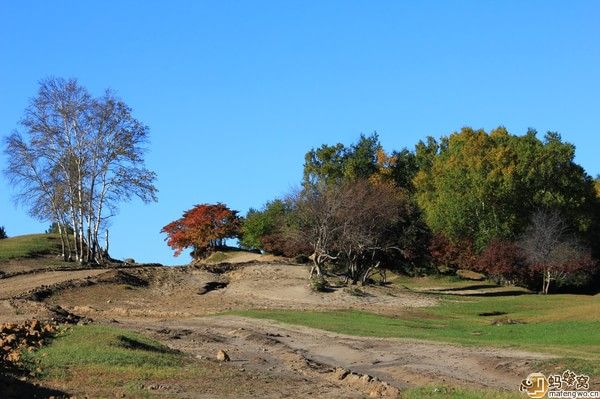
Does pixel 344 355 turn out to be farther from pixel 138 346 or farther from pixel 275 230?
pixel 275 230

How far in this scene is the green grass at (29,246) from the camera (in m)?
54.0

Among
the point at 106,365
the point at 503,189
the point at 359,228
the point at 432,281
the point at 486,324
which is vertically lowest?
the point at 106,365

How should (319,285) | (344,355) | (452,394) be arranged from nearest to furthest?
(452,394), (344,355), (319,285)

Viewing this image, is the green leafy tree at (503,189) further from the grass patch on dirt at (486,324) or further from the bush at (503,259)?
the grass patch on dirt at (486,324)

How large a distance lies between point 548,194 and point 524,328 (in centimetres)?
3630

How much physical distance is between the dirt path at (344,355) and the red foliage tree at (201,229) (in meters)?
40.4

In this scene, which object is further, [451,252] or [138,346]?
[451,252]

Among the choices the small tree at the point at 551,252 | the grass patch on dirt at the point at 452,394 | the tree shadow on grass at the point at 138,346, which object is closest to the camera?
the grass patch on dirt at the point at 452,394

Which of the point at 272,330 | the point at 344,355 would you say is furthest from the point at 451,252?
the point at 344,355

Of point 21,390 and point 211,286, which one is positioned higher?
point 211,286

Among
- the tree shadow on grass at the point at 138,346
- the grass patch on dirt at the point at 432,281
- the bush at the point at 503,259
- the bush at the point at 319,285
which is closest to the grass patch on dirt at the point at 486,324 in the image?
the bush at the point at 319,285

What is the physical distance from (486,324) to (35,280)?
21.5 m

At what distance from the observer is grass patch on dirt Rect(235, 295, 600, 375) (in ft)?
84.9

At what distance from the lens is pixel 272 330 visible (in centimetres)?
3052
